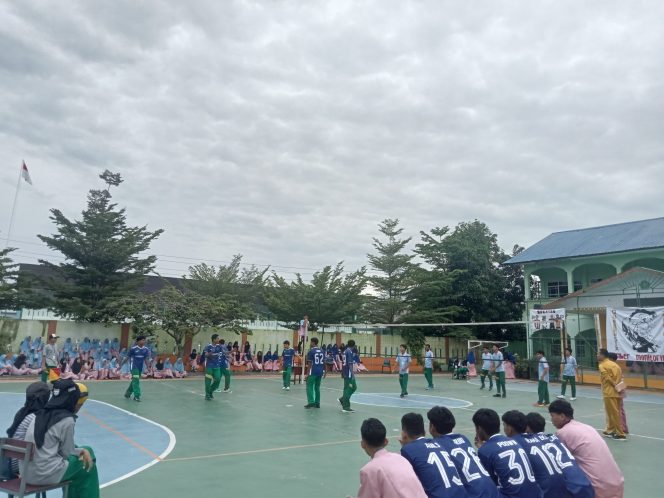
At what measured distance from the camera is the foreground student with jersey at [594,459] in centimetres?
405

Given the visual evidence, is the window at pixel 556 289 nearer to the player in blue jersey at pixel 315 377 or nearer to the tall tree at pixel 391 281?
the tall tree at pixel 391 281

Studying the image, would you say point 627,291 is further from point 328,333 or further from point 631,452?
point 631,452

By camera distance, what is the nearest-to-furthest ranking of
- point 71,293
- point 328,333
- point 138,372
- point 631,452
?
point 631,452 < point 138,372 < point 71,293 < point 328,333

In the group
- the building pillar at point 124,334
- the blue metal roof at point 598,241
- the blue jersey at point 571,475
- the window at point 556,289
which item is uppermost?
the blue metal roof at point 598,241

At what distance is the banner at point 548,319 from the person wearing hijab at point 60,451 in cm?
2093

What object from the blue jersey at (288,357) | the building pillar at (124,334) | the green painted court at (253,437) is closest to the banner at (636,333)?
the green painted court at (253,437)

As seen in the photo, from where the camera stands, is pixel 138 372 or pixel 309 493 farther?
pixel 138 372

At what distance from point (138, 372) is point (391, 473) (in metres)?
11.1

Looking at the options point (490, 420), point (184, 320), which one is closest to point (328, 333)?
point (184, 320)

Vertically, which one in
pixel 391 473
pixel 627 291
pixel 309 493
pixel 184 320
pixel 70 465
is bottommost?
pixel 309 493

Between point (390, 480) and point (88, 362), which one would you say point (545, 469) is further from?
point (88, 362)

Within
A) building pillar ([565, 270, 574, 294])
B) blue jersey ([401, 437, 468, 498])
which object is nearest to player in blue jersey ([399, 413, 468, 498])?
blue jersey ([401, 437, 468, 498])

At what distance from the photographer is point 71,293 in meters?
22.6

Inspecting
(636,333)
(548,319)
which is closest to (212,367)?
(548,319)
